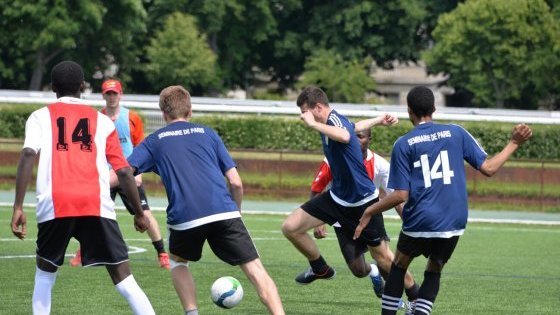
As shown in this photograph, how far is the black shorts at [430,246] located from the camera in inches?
393

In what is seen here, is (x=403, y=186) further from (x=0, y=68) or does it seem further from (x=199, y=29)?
(x=199, y=29)

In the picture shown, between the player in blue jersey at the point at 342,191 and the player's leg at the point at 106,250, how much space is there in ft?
7.87

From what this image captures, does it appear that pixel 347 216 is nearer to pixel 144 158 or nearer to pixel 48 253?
pixel 144 158

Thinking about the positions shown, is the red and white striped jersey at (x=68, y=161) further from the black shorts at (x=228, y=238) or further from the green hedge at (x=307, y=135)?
the green hedge at (x=307, y=135)

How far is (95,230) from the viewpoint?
891cm

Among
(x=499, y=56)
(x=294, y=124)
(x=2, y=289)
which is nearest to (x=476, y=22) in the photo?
(x=499, y=56)

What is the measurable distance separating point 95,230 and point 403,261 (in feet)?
8.59

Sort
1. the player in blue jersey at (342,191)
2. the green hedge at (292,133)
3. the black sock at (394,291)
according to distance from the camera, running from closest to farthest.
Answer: the black sock at (394,291) → the player in blue jersey at (342,191) → the green hedge at (292,133)

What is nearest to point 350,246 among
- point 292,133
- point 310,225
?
point 310,225

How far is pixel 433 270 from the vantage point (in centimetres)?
1012

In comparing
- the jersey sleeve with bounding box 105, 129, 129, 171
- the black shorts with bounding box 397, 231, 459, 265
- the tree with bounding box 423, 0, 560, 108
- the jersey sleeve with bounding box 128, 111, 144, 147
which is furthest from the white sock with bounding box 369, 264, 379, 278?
the tree with bounding box 423, 0, 560, 108

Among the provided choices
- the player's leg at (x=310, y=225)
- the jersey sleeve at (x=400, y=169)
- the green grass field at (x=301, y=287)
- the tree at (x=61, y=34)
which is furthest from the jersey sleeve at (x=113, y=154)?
the tree at (x=61, y=34)

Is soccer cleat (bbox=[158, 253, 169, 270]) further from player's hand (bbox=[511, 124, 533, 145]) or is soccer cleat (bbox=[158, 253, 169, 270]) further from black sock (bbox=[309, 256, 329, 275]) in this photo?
player's hand (bbox=[511, 124, 533, 145])

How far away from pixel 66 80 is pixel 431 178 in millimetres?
2890
